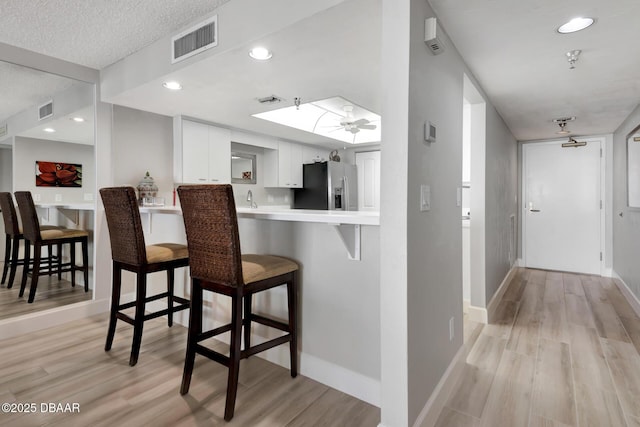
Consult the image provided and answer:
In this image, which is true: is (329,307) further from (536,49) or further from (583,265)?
(583,265)

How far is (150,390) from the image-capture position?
1.90 meters

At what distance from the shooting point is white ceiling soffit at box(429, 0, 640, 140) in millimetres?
1683

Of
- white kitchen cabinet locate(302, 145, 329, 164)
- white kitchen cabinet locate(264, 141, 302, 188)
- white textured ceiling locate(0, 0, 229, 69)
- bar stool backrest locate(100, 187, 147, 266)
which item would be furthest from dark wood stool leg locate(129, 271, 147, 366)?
white kitchen cabinet locate(302, 145, 329, 164)

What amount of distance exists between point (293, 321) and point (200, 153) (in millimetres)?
2682

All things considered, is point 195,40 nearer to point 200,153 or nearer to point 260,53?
point 260,53

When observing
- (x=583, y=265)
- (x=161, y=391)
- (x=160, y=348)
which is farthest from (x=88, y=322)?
(x=583, y=265)

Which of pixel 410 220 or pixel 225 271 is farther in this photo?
pixel 225 271

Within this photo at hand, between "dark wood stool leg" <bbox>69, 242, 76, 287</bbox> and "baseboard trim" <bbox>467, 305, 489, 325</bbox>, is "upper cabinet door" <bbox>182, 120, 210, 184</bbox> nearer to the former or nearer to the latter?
"dark wood stool leg" <bbox>69, 242, 76, 287</bbox>

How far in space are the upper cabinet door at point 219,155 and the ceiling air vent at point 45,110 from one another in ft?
5.04

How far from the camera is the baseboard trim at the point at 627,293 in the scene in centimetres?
331

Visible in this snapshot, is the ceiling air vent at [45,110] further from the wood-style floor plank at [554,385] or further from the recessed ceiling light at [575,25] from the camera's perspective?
the wood-style floor plank at [554,385]

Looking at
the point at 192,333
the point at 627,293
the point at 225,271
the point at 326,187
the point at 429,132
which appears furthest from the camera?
the point at 326,187

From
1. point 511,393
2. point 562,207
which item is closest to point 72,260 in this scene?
point 511,393

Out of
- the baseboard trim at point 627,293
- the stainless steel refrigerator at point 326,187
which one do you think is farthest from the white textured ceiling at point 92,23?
the baseboard trim at point 627,293
